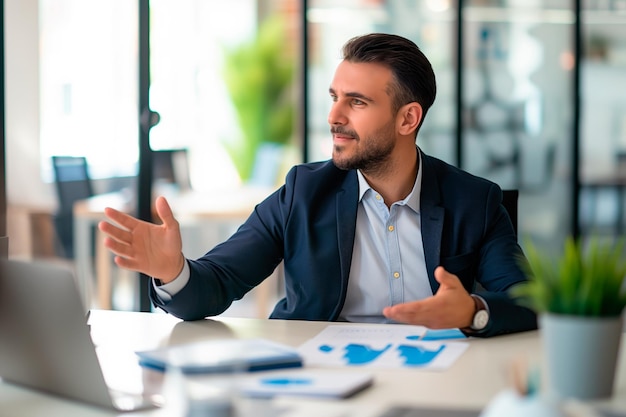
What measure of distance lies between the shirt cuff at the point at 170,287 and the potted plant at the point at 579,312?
83cm

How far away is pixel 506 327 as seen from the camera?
1874mm

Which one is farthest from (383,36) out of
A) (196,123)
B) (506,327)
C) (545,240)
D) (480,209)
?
(196,123)

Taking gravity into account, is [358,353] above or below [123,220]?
below

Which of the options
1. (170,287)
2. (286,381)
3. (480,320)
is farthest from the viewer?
(170,287)

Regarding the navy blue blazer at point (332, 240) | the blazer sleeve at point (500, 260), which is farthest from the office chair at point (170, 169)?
the blazer sleeve at point (500, 260)

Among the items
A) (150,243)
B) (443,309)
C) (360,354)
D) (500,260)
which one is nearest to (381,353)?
(360,354)

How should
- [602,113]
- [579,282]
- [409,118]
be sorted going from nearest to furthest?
[579,282] → [409,118] → [602,113]

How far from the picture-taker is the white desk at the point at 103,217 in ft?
17.1

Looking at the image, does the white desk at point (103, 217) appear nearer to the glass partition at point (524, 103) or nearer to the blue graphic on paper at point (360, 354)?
the glass partition at point (524, 103)

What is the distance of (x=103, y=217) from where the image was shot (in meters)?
5.20

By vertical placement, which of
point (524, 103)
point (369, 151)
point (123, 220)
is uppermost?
point (524, 103)

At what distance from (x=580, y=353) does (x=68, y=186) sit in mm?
4722

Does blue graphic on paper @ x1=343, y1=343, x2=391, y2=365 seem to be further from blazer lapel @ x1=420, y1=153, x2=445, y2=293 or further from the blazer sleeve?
blazer lapel @ x1=420, y1=153, x2=445, y2=293

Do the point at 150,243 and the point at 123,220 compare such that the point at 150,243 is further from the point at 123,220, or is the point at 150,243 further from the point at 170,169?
the point at 170,169
